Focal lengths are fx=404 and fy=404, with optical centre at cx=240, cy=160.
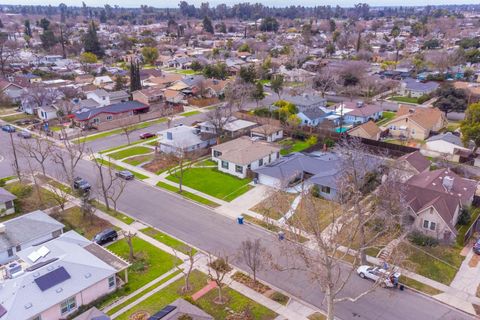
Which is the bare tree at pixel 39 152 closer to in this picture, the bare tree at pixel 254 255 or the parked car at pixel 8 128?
the parked car at pixel 8 128

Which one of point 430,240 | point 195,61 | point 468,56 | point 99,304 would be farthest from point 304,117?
point 468,56

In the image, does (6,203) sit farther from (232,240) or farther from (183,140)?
(183,140)

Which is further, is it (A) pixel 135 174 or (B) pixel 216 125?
(B) pixel 216 125

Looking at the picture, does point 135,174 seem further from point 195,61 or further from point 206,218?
point 195,61

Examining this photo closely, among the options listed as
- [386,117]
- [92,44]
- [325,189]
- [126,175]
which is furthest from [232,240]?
[92,44]

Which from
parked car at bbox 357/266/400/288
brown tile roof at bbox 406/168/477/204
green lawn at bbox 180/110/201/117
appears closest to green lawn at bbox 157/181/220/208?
parked car at bbox 357/266/400/288

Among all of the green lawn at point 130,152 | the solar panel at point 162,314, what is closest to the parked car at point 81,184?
the green lawn at point 130,152

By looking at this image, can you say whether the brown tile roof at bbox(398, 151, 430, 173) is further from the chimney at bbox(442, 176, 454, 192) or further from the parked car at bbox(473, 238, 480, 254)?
the parked car at bbox(473, 238, 480, 254)
